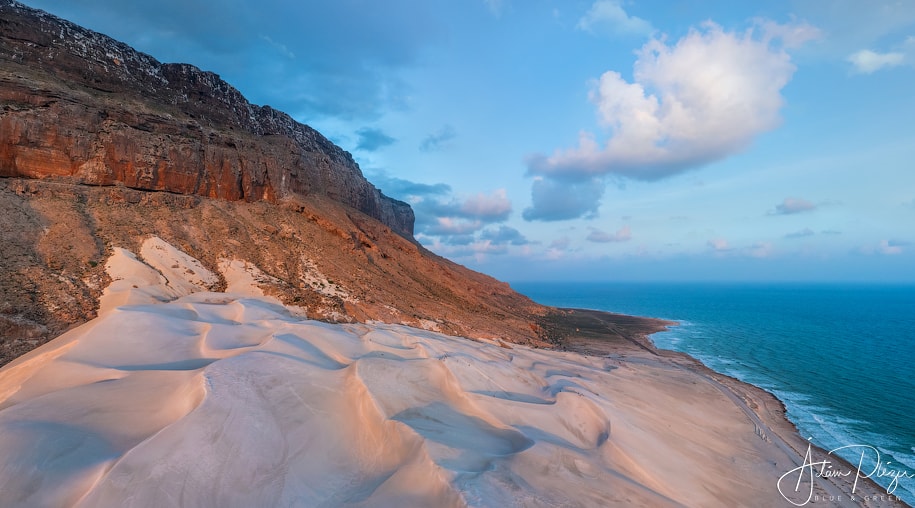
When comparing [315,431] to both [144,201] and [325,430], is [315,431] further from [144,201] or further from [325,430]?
[144,201]

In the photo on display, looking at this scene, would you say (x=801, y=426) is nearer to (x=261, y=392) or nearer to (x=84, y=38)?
(x=261, y=392)

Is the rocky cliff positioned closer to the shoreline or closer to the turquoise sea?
the shoreline

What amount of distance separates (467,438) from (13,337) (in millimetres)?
14340

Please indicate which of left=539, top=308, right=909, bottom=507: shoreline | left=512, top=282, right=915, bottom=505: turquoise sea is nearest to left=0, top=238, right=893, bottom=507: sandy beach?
left=539, top=308, right=909, bottom=507: shoreline

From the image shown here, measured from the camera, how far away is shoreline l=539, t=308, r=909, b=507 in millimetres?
11469

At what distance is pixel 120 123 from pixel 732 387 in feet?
133

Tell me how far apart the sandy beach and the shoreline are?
0.16 m

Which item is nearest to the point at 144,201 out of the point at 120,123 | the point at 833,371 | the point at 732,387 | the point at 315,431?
the point at 120,123

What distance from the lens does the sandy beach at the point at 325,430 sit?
506 centimetres

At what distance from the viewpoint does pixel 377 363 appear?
30.5 ft

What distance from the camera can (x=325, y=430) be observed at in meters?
6.75

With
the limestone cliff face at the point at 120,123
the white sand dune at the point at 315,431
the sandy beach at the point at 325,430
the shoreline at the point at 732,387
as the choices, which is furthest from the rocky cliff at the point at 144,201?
the white sand dune at the point at 315,431

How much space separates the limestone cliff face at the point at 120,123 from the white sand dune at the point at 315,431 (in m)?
16.3

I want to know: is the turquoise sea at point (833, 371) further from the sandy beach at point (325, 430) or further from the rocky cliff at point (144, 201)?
the rocky cliff at point (144, 201)
